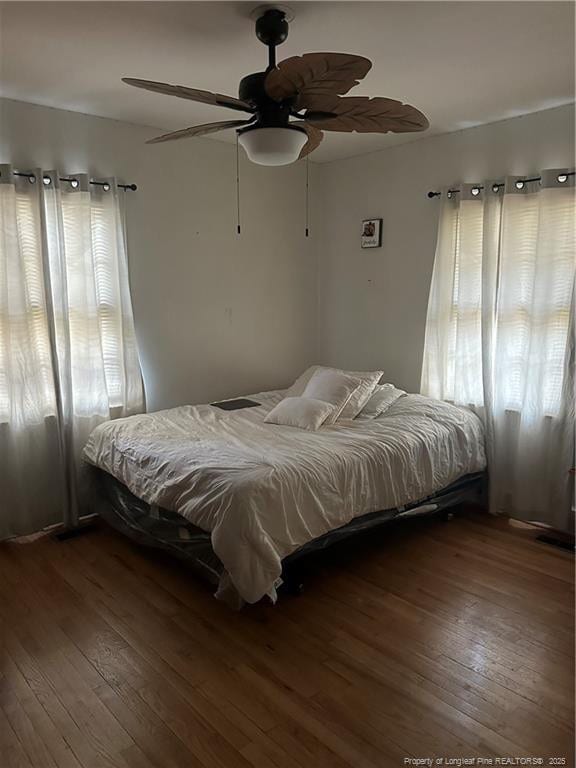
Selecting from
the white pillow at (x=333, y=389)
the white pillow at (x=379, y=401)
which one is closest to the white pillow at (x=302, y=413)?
the white pillow at (x=333, y=389)

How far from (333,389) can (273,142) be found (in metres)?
1.91

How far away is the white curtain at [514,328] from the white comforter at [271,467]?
24 cm

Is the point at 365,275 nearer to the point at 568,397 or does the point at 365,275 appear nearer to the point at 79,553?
the point at 568,397

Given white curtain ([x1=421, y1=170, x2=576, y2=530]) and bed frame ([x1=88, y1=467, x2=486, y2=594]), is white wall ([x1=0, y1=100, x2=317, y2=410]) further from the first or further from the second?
white curtain ([x1=421, y1=170, x2=576, y2=530])

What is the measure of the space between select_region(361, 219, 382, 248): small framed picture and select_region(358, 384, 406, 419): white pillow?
3.96ft

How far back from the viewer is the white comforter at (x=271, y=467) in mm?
2430

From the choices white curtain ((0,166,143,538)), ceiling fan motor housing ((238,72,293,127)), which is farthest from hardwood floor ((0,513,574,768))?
ceiling fan motor housing ((238,72,293,127))

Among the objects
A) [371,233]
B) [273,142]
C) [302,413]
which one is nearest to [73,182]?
[273,142]

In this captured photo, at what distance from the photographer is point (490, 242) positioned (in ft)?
11.6

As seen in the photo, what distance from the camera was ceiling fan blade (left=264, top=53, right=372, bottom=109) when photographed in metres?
1.72

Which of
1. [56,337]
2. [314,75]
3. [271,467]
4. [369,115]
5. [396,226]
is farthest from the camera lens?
[396,226]

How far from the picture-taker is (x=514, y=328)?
350 cm

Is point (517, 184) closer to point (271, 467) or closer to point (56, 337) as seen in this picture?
point (271, 467)

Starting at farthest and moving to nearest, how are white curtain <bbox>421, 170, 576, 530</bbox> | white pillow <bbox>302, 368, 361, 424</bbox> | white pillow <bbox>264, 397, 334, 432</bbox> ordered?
white pillow <bbox>302, 368, 361, 424</bbox>, white pillow <bbox>264, 397, 334, 432</bbox>, white curtain <bbox>421, 170, 576, 530</bbox>
